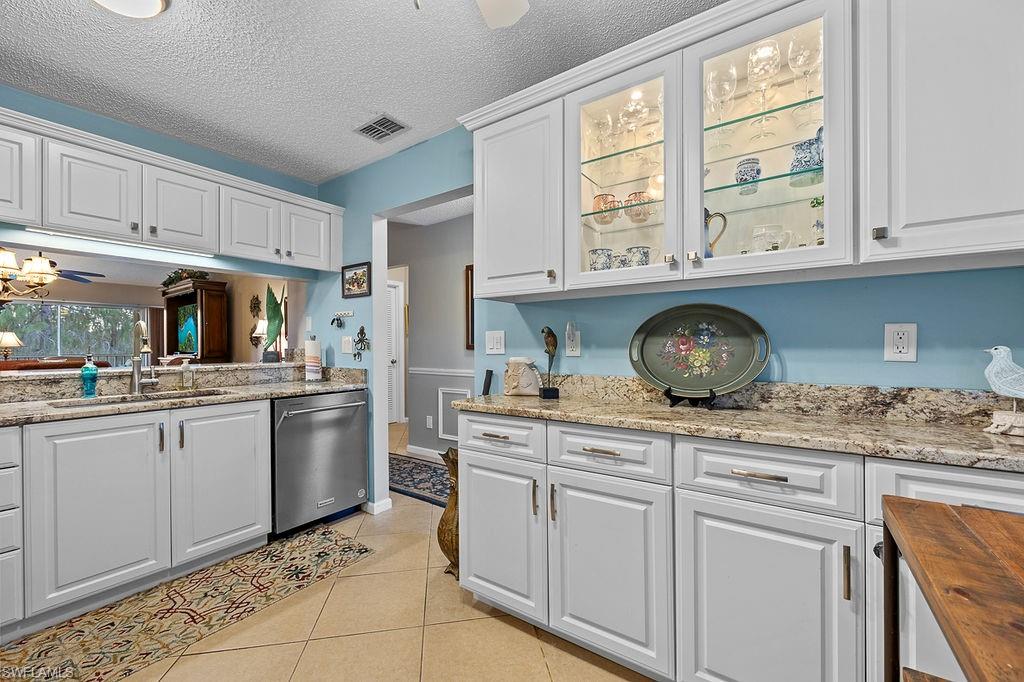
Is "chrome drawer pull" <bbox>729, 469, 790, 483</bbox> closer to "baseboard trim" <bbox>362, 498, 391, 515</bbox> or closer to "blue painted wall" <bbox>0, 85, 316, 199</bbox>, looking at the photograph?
"baseboard trim" <bbox>362, 498, 391, 515</bbox>

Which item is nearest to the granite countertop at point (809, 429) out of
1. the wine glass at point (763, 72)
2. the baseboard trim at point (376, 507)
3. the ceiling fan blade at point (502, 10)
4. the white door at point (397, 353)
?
the wine glass at point (763, 72)

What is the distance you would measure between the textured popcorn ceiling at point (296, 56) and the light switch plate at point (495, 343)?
4.30ft

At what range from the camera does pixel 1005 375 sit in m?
1.29

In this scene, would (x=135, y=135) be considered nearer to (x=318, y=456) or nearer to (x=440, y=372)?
(x=318, y=456)

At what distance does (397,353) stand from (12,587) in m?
4.36

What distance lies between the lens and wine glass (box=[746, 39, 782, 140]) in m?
1.55

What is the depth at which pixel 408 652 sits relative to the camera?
1734 mm

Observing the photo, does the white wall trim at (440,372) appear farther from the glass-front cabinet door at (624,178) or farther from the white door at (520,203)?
the glass-front cabinet door at (624,178)

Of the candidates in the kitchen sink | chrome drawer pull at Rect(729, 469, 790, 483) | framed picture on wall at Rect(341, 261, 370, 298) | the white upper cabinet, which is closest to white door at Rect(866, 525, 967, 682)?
chrome drawer pull at Rect(729, 469, 790, 483)

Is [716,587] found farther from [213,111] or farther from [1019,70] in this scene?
[213,111]

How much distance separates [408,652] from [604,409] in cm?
123

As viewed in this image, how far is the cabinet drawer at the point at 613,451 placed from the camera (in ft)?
4.89

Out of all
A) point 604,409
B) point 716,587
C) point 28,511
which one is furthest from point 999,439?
point 28,511

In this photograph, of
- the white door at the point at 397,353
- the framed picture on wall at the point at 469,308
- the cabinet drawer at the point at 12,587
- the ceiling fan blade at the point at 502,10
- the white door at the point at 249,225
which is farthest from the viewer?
the white door at the point at 397,353
